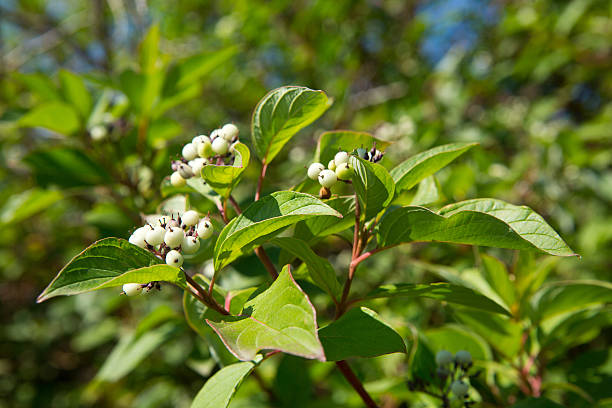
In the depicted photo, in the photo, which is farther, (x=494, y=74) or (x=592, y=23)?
(x=494, y=74)

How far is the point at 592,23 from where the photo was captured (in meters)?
3.39

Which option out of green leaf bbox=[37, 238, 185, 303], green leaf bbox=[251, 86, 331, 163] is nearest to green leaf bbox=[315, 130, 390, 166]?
green leaf bbox=[251, 86, 331, 163]

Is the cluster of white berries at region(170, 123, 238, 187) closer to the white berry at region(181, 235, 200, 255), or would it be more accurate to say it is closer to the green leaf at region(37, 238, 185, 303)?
the white berry at region(181, 235, 200, 255)

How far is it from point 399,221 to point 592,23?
141 inches

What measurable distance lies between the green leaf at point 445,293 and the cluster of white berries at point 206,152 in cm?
44

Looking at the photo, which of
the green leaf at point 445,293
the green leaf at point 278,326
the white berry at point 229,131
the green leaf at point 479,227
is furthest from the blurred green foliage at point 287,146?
the green leaf at point 278,326

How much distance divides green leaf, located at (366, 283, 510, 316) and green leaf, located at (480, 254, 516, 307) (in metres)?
0.29

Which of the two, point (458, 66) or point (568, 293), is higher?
point (568, 293)

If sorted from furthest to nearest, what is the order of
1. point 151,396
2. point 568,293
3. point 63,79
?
1. point 151,396
2. point 63,79
3. point 568,293

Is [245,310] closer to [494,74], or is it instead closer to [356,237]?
[356,237]

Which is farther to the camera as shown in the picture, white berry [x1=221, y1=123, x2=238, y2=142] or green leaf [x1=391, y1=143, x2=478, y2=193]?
white berry [x1=221, y1=123, x2=238, y2=142]

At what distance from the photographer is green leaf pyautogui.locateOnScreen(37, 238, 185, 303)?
673 millimetres

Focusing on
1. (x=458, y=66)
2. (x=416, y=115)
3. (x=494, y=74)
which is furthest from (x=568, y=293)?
(x=494, y=74)

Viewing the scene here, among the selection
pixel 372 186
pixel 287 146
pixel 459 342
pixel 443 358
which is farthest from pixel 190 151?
pixel 287 146
